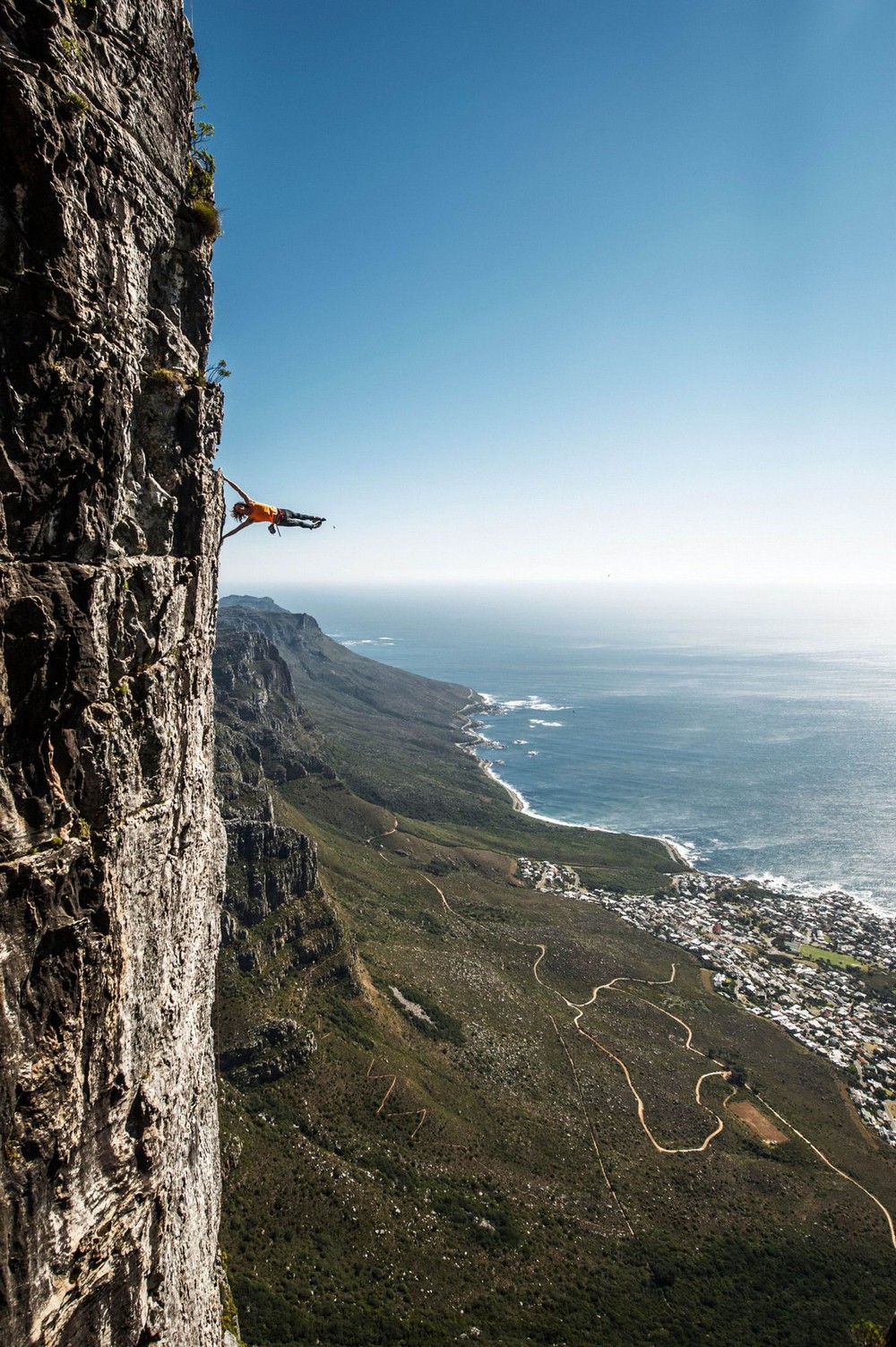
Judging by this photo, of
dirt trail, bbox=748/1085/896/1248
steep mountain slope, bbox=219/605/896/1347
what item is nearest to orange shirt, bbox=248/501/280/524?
steep mountain slope, bbox=219/605/896/1347

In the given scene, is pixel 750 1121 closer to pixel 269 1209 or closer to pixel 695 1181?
pixel 695 1181

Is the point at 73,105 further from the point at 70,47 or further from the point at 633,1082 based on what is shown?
the point at 633,1082

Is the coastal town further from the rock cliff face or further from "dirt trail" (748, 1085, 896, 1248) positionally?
the rock cliff face

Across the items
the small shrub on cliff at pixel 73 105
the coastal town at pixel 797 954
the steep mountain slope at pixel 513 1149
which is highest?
the small shrub on cliff at pixel 73 105

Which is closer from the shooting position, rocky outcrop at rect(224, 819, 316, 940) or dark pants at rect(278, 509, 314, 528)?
dark pants at rect(278, 509, 314, 528)

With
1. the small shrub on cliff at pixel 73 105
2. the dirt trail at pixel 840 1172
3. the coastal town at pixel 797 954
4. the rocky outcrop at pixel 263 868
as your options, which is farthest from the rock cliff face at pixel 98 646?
the coastal town at pixel 797 954

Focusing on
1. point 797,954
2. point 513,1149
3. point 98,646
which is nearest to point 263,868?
point 513,1149

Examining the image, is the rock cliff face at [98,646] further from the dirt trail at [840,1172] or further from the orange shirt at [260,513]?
the dirt trail at [840,1172]
